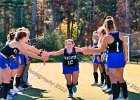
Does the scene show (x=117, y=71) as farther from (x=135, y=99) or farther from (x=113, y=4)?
(x=113, y=4)

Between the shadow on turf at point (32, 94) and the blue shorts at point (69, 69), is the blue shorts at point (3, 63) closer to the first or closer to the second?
the shadow on turf at point (32, 94)

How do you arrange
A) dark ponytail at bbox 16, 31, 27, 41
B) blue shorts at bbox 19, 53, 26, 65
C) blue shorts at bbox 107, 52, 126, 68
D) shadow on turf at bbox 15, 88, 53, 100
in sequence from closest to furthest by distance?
blue shorts at bbox 107, 52, 126, 68 < dark ponytail at bbox 16, 31, 27, 41 < shadow on turf at bbox 15, 88, 53, 100 < blue shorts at bbox 19, 53, 26, 65

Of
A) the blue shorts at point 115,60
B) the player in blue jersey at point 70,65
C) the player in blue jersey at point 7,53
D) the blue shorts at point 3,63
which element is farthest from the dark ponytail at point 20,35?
the blue shorts at point 115,60

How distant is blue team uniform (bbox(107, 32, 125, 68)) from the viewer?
9.15m

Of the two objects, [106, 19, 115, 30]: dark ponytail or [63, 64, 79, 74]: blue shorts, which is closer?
[106, 19, 115, 30]: dark ponytail

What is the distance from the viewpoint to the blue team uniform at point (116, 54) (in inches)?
360

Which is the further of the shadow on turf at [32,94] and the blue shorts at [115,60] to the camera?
the shadow on turf at [32,94]

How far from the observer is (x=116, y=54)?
9.22 metres

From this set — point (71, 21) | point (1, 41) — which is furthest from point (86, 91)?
point (71, 21)

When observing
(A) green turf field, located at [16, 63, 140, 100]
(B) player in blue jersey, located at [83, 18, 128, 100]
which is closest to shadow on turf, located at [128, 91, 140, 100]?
(A) green turf field, located at [16, 63, 140, 100]

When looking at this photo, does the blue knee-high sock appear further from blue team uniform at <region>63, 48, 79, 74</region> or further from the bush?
the bush

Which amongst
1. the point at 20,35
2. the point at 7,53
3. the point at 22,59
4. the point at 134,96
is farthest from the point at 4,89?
the point at 134,96

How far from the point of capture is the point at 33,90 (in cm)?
1267

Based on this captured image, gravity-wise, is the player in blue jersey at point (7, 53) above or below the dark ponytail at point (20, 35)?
below
